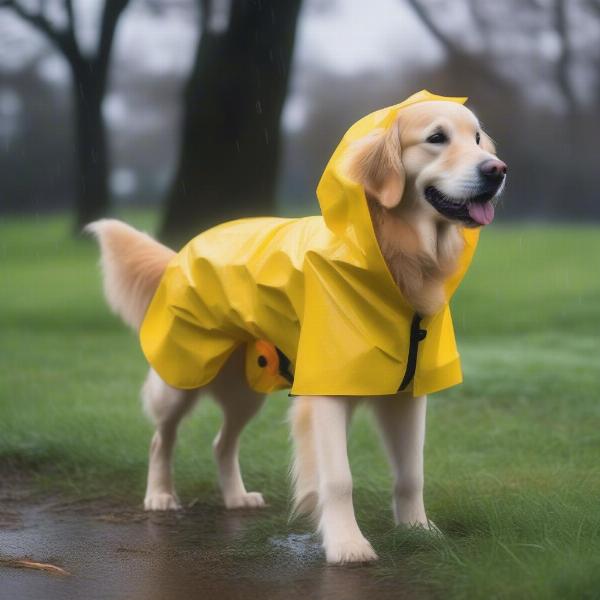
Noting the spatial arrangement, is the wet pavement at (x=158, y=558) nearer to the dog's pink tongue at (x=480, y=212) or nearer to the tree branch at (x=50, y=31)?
the dog's pink tongue at (x=480, y=212)

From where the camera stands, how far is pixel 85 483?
5.67 meters

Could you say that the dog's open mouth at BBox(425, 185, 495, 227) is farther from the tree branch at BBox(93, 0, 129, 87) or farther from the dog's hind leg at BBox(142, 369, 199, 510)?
the tree branch at BBox(93, 0, 129, 87)

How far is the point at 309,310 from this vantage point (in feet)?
13.5

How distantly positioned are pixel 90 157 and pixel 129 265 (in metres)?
11.6

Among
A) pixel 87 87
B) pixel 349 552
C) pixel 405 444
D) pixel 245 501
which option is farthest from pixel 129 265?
pixel 87 87

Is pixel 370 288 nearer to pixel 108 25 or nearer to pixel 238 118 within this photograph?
pixel 238 118

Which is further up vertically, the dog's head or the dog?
the dog's head

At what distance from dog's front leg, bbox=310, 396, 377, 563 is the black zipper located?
251 mm

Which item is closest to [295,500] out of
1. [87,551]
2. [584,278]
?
[87,551]

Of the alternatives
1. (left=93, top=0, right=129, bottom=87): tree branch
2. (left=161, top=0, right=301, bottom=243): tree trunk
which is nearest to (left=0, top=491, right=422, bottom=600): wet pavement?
(left=161, top=0, right=301, bottom=243): tree trunk

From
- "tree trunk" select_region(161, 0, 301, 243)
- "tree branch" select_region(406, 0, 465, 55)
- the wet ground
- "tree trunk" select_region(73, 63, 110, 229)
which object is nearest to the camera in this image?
the wet ground

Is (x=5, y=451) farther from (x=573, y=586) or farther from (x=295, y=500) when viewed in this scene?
(x=573, y=586)

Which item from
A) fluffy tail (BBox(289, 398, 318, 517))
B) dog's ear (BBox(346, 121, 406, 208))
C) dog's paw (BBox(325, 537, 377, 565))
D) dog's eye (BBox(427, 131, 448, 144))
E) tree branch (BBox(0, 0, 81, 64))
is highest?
tree branch (BBox(0, 0, 81, 64))

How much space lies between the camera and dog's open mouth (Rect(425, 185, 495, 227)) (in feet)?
12.9
